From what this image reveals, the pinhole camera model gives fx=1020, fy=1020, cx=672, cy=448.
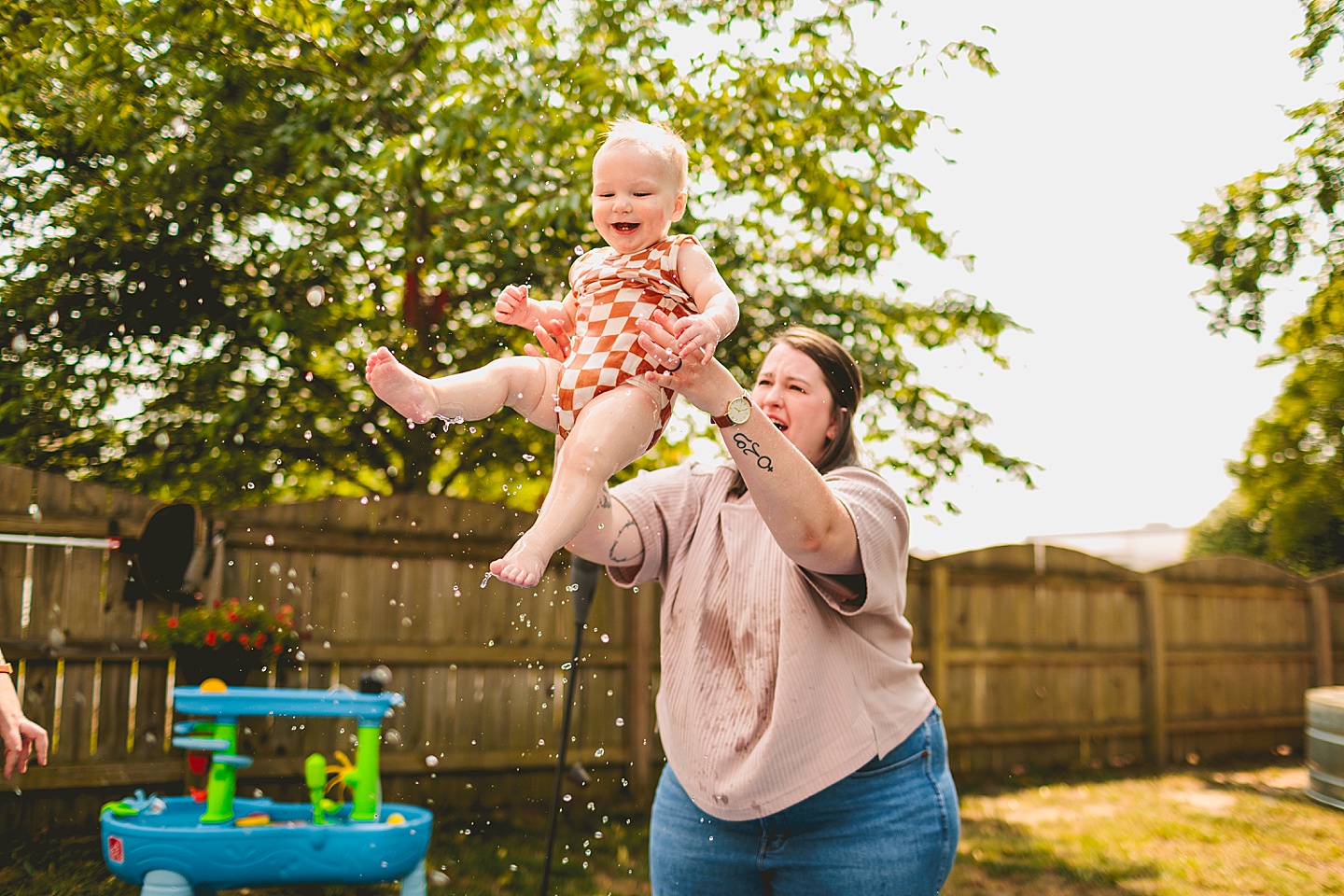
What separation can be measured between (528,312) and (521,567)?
1.39ft

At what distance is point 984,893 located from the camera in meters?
4.67

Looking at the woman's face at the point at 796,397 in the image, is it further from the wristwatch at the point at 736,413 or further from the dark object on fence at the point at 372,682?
the dark object on fence at the point at 372,682

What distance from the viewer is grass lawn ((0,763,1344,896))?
4.45 meters

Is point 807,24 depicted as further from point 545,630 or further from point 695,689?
point 695,689

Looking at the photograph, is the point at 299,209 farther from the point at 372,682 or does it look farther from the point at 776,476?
the point at 776,476

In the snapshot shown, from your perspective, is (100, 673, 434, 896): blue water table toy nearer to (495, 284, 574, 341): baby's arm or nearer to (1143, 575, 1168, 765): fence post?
(495, 284, 574, 341): baby's arm

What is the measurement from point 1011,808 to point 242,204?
5778 mm

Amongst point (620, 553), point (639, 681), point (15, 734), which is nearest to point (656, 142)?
point (620, 553)

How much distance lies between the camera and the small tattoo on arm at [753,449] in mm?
1357

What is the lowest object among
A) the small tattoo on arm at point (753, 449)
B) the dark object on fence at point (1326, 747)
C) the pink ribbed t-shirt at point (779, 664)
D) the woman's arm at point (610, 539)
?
the dark object on fence at point (1326, 747)

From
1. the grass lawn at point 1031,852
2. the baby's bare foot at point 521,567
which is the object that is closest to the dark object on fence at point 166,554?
the grass lawn at point 1031,852

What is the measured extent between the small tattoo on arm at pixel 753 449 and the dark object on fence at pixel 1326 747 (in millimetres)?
6533

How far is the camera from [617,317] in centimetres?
125

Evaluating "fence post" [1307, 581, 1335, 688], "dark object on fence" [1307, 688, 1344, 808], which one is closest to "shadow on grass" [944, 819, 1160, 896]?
"dark object on fence" [1307, 688, 1344, 808]
